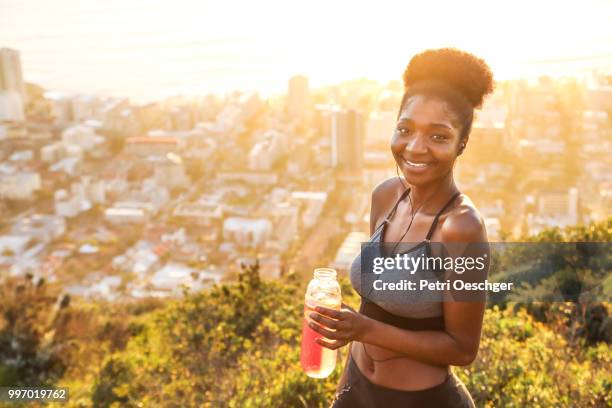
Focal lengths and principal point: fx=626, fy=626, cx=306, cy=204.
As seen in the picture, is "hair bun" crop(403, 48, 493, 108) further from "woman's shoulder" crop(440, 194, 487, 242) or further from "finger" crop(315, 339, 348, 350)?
"finger" crop(315, 339, 348, 350)

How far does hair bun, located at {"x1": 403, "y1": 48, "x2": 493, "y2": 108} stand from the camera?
3.62ft

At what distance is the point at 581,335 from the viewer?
9.76 ft

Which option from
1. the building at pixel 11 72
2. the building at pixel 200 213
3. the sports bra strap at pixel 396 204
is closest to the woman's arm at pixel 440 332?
the sports bra strap at pixel 396 204

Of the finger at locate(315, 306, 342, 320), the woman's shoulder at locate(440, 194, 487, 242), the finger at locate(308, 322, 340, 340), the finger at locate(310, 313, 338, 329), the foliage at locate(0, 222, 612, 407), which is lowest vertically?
the foliage at locate(0, 222, 612, 407)

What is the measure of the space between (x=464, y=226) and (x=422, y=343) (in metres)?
0.22

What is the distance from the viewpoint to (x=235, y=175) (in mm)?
Result: 19781

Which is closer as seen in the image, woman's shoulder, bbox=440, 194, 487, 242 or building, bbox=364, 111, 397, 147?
woman's shoulder, bbox=440, 194, 487, 242

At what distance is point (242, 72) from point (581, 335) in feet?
47.4

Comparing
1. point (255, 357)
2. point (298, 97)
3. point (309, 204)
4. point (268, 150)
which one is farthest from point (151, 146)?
point (255, 357)

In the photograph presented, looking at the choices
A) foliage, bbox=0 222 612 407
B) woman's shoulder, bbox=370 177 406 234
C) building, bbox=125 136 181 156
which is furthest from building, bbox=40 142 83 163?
woman's shoulder, bbox=370 177 406 234

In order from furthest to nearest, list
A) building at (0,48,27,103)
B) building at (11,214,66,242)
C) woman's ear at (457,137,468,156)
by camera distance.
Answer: building at (0,48,27,103) < building at (11,214,66,242) < woman's ear at (457,137,468,156)

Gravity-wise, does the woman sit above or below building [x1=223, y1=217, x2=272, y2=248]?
above

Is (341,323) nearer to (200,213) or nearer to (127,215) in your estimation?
(200,213)

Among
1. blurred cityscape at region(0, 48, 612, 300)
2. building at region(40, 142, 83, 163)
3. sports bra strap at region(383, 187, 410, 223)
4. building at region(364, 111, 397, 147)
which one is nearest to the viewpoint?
sports bra strap at region(383, 187, 410, 223)
